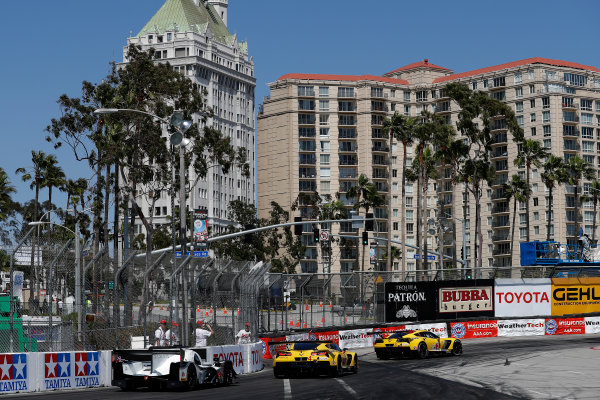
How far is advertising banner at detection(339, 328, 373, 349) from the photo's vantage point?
47938 millimetres

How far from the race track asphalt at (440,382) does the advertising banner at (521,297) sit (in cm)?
1392

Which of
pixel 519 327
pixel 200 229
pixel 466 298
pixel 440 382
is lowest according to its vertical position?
pixel 519 327

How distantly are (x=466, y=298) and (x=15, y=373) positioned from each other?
110 ft

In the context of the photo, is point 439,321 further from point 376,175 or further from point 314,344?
point 376,175

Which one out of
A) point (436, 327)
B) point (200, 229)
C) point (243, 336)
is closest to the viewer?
point (243, 336)

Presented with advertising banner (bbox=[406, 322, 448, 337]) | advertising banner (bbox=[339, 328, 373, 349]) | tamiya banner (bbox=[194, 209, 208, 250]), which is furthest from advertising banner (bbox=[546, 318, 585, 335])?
tamiya banner (bbox=[194, 209, 208, 250])

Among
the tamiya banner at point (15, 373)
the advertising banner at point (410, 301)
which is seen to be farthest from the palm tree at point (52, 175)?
the tamiya banner at point (15, 373)

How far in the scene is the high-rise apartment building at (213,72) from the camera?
504ft

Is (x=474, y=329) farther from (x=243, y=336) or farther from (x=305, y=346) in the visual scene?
(x=305, y=346)

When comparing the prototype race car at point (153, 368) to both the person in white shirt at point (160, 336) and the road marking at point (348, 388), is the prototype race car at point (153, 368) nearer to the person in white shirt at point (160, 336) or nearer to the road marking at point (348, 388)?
the road marking at point (348, 388)

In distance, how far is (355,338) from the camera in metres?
49.1

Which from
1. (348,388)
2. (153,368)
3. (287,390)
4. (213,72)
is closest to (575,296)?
(348,388)

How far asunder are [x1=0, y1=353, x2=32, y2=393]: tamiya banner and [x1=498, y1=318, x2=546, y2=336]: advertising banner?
116 ft

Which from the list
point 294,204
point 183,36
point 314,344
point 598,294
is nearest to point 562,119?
point 294,204
